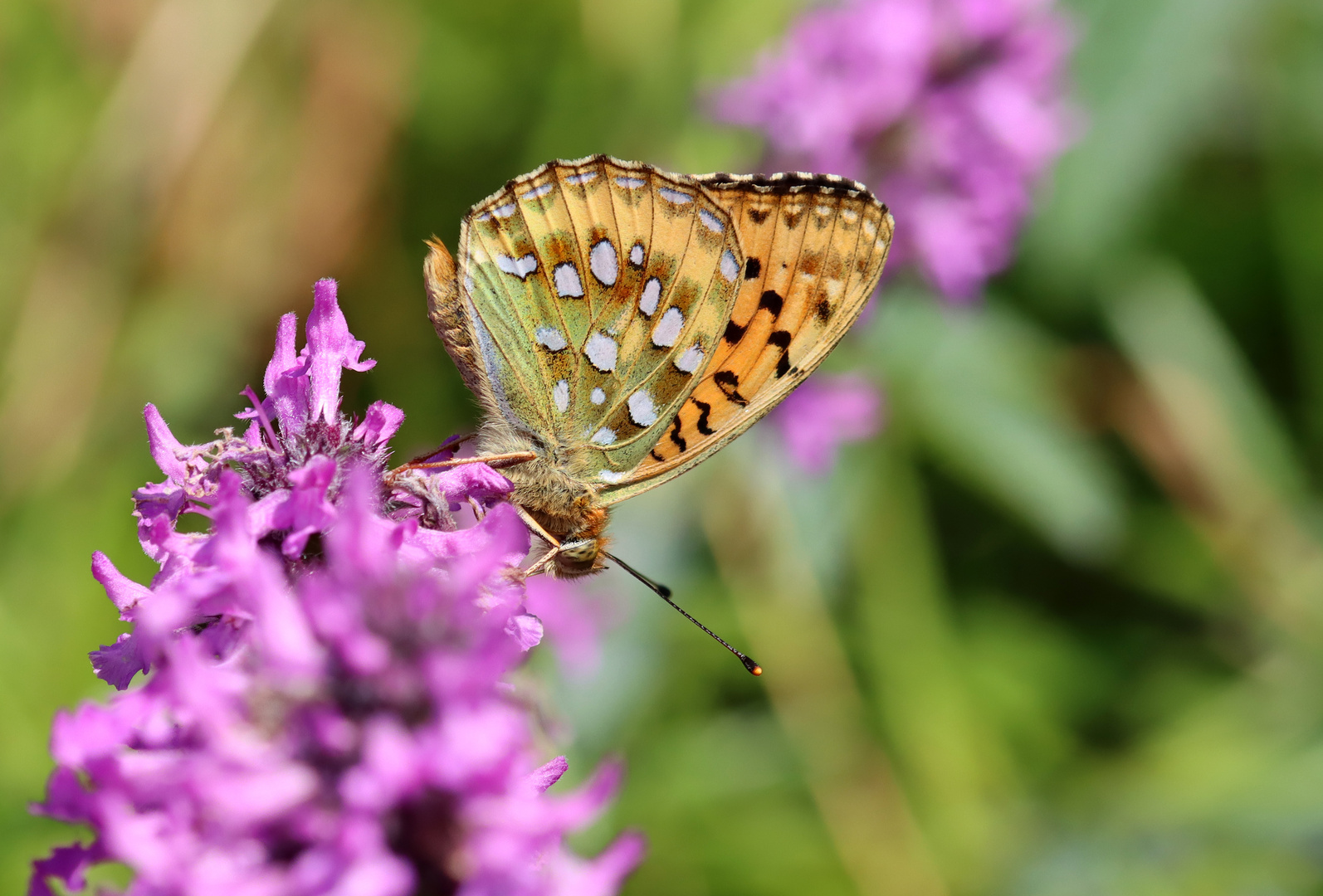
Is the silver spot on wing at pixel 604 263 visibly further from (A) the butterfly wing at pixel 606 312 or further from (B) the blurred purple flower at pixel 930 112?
(B) the blurred purple flower at pixel 930 112

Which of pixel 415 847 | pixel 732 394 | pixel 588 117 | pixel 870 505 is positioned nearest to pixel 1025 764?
pixel 870 505

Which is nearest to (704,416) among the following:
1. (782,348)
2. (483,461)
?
(782,348)

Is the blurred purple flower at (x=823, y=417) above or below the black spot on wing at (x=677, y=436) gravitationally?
above

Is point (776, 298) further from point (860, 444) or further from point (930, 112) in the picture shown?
point (860, 444)

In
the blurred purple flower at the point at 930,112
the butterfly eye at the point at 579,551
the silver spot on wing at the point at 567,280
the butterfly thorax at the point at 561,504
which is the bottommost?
the butterfly eye at the point at 579,551

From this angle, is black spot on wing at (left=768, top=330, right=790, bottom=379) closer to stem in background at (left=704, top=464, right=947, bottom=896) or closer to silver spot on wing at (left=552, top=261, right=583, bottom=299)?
silver spot on wing at (left=552, top=261, right=583, bottom=299)

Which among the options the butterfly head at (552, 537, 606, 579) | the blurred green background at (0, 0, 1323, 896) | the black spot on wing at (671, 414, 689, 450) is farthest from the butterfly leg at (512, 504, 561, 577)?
the blurred green background at (0, 0, 1323, 896)

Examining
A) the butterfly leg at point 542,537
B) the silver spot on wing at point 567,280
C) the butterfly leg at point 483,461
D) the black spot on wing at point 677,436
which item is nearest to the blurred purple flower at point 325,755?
the butterfly leg at point 483,461

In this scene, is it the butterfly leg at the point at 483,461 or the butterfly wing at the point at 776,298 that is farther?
the butterfly wing at the point at 776,298
